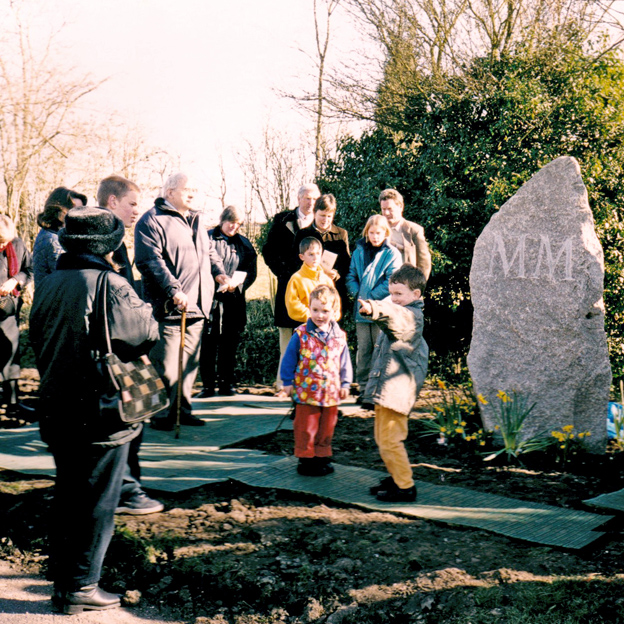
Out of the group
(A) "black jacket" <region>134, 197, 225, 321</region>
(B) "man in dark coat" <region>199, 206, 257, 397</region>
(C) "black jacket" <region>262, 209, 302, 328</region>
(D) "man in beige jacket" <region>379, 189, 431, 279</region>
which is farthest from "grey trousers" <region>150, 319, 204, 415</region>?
(D) "man in beige jacket" <region>379, 189, 431, 279</region>

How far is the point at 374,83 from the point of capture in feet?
36.7

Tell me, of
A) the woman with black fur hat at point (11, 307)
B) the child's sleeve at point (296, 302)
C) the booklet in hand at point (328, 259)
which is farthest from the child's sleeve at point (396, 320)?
the woman with black fur hat at point (11, 307)

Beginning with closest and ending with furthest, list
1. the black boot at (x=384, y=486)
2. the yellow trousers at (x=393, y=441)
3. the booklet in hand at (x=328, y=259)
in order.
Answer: the yellow trousers at (x=393, y=441) < the black boot at (x=384, y=486) < the booklet in hand at (x=328, y=259)

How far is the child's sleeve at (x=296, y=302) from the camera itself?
5746 mm

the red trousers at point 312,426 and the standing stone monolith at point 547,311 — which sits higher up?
the standing stone monolith at point 547,311

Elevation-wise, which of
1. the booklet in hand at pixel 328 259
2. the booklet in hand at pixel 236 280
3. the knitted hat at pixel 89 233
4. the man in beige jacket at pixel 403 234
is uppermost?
the man in beige jacket at pixel 403 234

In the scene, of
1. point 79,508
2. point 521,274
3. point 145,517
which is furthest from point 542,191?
point 79,508

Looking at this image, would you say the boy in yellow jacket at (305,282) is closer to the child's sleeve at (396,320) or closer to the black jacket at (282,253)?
the black jacket at (282,253)

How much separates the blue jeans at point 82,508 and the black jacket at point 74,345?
7cm

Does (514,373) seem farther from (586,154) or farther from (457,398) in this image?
(586,154)

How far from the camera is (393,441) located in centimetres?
436

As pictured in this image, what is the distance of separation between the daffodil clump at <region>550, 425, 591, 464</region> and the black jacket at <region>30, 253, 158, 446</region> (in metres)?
3.35

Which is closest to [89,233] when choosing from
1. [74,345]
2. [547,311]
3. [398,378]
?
[74,345]

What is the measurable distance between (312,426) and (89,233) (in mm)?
2131
